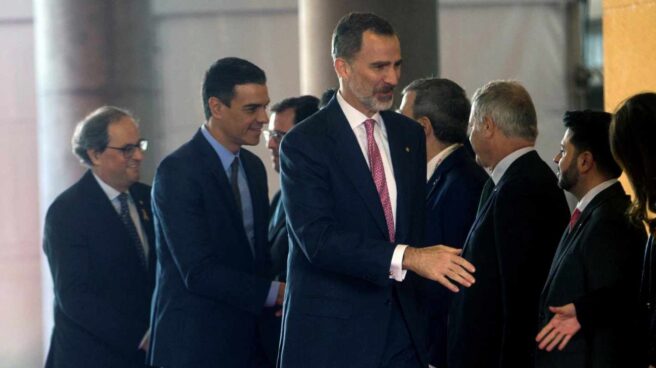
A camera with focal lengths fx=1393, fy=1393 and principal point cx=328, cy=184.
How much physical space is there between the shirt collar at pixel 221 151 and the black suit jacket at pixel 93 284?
0.74 m

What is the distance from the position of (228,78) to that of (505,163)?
113cm

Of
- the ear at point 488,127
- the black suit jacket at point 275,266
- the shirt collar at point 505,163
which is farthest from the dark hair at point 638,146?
the black suit jacket at point 275,266

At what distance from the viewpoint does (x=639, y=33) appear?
594 centimetres

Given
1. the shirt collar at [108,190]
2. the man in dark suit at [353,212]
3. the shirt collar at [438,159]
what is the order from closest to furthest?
the man in dark suit at [353,212] < the shirt collar at [438,159] < the shirt collar at [108,190]

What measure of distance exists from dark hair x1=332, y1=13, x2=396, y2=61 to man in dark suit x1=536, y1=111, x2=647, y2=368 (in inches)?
35.1

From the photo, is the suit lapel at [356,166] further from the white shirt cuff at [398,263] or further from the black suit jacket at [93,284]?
the black suit jacket at [93,284]

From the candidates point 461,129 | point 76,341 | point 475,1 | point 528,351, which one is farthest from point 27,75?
point 528,351

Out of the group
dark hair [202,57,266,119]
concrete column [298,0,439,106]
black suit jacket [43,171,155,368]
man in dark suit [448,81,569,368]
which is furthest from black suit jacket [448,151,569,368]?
concrete column [298,0,439,106]

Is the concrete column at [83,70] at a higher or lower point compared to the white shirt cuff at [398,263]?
higher

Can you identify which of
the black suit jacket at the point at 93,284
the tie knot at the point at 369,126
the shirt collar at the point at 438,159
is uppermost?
the tie knot at the point at 369,126

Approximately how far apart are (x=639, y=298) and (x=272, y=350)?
5.40 feet

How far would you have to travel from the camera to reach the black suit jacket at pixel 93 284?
5.67m

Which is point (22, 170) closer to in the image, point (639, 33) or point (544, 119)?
point (544, 119)

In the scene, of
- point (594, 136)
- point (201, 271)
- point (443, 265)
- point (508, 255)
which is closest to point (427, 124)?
point (508, 255)
